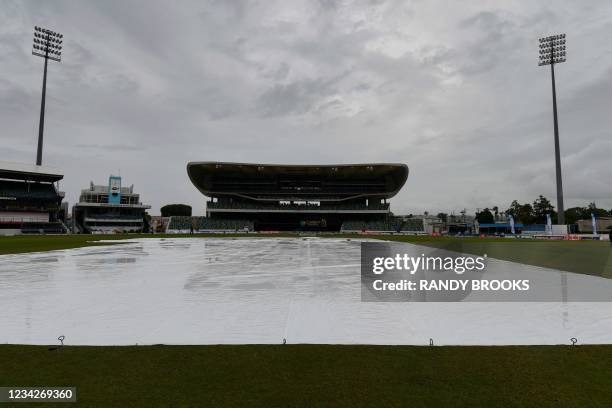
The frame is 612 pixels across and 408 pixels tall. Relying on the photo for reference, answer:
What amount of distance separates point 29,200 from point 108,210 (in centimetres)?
1908

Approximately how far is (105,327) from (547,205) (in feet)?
494

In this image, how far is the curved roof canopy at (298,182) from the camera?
3382 inches

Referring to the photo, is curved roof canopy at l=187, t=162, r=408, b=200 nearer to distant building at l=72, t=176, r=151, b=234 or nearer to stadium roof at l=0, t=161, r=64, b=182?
distant building at l=72, t=176, r=151, b=234

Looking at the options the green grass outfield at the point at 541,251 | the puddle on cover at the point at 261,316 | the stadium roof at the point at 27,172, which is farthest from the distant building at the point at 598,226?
the stadium roof at the point at 27,172

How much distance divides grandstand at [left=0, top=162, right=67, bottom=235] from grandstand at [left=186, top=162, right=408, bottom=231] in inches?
1207

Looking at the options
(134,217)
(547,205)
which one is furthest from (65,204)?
(547,205)

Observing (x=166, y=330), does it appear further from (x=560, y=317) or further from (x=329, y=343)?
(x=560, y=317)

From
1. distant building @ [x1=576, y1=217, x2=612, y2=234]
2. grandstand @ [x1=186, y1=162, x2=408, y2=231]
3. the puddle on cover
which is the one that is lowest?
the puddle on cover

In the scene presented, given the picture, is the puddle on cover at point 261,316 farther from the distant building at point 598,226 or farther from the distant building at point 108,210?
the distant building at point 598,226

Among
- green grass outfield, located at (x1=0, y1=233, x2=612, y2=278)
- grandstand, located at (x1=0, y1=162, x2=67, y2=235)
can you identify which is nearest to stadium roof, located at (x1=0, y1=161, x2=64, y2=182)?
grandstand, located at (x1=0, y1=162, x2=67, y2=235)
